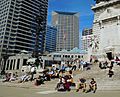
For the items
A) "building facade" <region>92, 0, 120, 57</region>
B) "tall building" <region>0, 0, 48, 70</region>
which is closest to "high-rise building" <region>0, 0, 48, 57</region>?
"tall building" <region>0, 0, 48, 70</region>

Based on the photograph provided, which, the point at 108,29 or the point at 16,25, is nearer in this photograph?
the point at 108,29

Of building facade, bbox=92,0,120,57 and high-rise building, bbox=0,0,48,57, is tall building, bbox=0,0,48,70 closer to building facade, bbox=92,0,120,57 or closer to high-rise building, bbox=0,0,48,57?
high-rise building, bbox=0,0,48,57

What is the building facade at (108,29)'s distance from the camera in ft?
150

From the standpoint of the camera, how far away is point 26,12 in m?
147

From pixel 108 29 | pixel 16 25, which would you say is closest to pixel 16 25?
pixel 16 25

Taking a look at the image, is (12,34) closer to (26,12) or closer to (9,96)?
(26,12)

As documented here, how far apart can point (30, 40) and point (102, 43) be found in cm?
10110

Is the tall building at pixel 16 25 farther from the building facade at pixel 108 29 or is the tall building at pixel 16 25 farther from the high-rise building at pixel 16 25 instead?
the building facade at pixel 108 29

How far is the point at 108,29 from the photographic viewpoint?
4781cm

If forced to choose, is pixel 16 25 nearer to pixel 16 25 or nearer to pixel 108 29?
pixel 16 25

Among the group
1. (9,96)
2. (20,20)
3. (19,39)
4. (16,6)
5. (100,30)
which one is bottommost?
(9,96)

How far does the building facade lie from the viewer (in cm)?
4569

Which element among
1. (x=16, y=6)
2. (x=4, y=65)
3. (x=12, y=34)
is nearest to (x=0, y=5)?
(x=16, y=6)

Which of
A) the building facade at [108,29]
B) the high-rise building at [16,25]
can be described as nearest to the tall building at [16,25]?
the high-rise building at [16,25]
